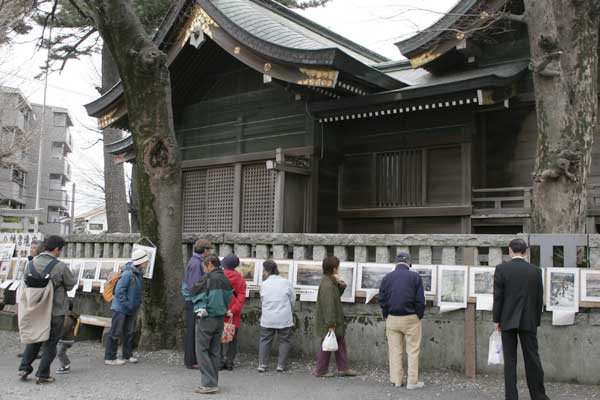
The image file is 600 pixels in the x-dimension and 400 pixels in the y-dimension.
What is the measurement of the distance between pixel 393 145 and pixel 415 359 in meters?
6.00

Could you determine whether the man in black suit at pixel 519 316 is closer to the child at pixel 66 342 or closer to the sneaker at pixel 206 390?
the sneaker at pixel 206 390

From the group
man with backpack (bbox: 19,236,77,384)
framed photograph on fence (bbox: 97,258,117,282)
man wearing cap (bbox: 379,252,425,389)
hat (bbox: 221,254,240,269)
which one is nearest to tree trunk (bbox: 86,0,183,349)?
hat (bbox: 221,254,240,269)

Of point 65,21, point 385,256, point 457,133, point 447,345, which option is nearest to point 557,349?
point 447,345

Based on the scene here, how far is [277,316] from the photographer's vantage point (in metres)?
7.53

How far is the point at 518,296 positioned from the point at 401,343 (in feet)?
5.14

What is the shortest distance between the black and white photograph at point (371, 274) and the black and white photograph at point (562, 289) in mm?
1954

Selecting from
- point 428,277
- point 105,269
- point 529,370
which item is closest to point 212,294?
point 428,277

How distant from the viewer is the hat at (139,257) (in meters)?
8.02

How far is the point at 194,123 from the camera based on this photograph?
1427 centimetres

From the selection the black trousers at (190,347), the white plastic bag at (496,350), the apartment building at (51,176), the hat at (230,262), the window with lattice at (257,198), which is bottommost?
the black trousers at (190,347)

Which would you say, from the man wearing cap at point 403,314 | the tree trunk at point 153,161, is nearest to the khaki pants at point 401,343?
the man wearing cap at point 403,314

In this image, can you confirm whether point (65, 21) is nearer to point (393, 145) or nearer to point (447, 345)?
point (393, 145)

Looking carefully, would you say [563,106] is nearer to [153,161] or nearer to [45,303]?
[153,161]

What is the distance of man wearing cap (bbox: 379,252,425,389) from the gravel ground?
0.24 metres
